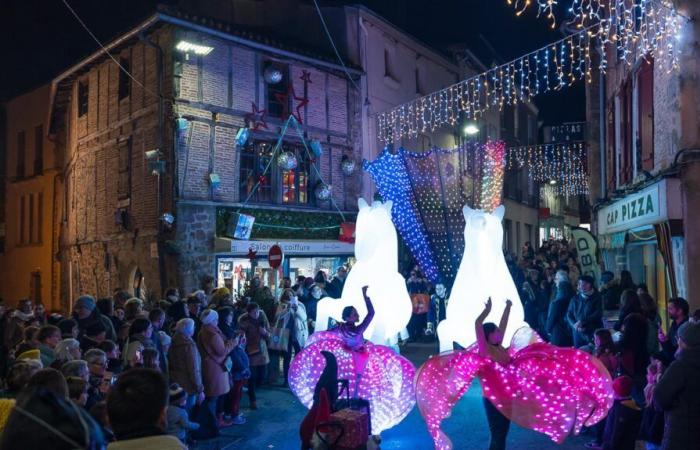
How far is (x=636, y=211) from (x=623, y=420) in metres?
7.45

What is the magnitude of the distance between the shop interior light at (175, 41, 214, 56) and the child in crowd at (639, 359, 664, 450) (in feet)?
43.6

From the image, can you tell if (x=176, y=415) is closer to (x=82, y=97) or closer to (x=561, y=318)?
(x=561, y=318)

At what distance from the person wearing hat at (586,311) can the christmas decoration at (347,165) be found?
12.0 metres

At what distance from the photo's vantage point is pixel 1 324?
31.7 feet

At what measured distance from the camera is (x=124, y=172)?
17844mm

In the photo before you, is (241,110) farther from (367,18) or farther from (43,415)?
(43,415)

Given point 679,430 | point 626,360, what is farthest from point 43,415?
point 626,360

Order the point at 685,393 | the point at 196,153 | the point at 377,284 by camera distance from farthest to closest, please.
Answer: the point at 196,153, the point at 377,284, the point at 685,393

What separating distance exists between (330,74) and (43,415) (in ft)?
61.9

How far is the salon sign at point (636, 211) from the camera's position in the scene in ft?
34.3

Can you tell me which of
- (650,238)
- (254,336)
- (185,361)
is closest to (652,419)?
(185,361)

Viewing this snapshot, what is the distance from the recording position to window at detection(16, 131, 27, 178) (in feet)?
83.9

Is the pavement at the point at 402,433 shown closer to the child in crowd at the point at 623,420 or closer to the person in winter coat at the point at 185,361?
the person in winter coat at the point at 185,361

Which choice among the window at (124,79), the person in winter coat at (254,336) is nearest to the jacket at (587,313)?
the person in winter coat at (254,336)
